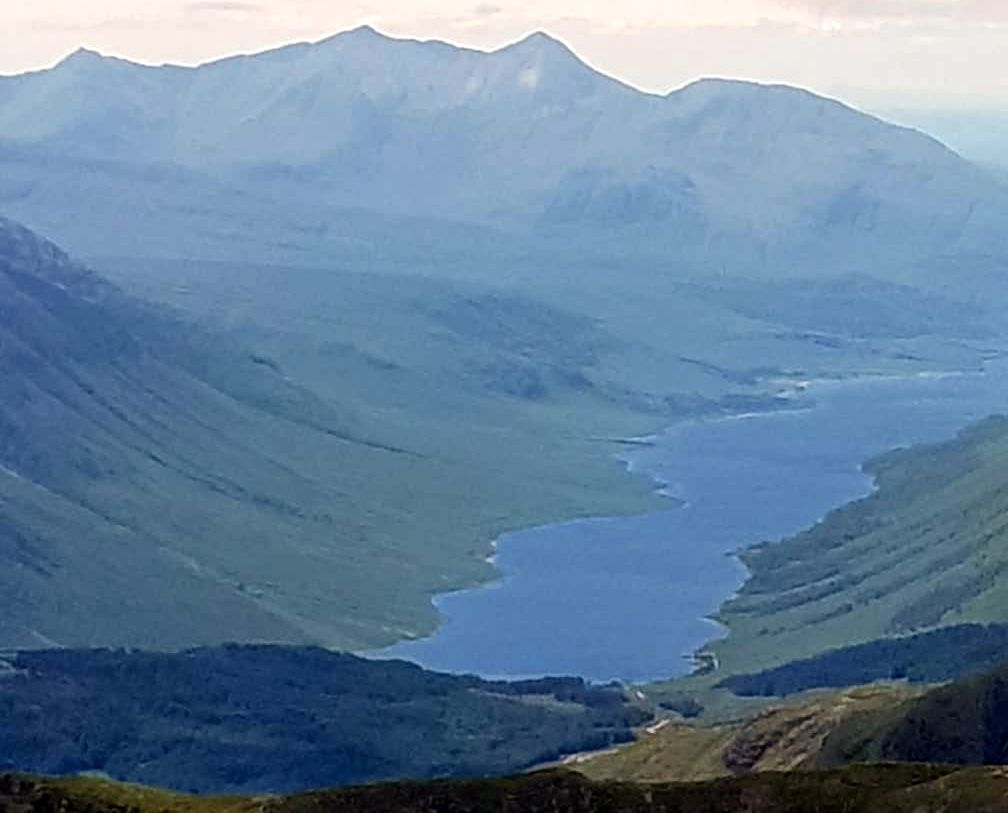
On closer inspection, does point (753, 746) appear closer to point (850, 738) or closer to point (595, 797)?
point (850, 738)

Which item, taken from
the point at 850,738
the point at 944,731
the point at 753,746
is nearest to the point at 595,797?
the point at 944,731

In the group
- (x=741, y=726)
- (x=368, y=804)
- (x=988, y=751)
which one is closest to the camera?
(x=368, y=804)

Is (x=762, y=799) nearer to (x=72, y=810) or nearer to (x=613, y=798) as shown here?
(x=613, y=798)

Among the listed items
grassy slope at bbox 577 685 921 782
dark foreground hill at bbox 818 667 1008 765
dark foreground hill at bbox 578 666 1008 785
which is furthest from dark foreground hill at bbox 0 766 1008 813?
grassy slope at bbox 577 685 921 782

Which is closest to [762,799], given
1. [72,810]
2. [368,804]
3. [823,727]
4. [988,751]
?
[368,804]

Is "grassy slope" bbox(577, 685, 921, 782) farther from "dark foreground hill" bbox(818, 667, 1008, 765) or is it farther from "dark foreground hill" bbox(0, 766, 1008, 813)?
"dark foreground hill" bbox(0, 766, 1008, 813)

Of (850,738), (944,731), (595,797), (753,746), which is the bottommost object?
(595,797)

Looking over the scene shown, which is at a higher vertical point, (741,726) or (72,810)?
(741,726)

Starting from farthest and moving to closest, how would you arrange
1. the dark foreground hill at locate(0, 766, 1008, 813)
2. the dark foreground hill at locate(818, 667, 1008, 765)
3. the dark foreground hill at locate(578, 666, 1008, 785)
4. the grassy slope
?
1. the grassy slope
2. the dark foreground hill at locate(578, 666, 1008, 785)
3. the dark foreground hill at locate(818, 667, 1008, 765)
4. the dark foreground hill at locate(0, 766, 1008, 813)

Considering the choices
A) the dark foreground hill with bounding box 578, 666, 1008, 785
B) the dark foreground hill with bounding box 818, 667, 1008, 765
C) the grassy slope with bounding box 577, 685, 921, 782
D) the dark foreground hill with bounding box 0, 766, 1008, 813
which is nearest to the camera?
the dark foreground hill with bounding box 0, 766, 1008, 813
